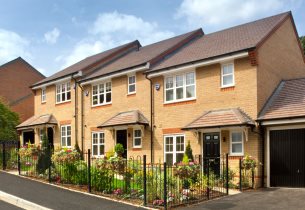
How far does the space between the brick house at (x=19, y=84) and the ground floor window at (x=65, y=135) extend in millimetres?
11943

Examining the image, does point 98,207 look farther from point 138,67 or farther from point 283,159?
point 138,67

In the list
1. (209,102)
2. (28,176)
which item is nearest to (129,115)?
(209,102)

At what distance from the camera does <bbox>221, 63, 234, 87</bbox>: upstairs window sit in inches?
663

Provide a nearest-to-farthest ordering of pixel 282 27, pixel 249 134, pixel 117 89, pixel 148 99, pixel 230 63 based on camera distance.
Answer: pixel 249 134 < pixel 230 63 < pixel 282 27 < pixel 148 99 < pixel 117 89

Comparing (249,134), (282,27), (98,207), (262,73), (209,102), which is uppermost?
(282,27)

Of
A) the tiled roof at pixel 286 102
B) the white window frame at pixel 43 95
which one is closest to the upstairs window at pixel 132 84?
the tiled roof at pixel 286 102

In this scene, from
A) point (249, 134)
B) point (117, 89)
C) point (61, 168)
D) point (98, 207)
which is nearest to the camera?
point (98, 207)

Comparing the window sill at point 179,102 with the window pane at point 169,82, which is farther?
the window pane at point 169,82

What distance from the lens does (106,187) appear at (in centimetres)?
1275

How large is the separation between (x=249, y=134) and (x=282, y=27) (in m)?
6.47

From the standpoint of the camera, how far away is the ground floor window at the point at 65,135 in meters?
26.0

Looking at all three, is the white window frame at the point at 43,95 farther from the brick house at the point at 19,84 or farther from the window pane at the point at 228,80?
the window pane at the point at 228,80

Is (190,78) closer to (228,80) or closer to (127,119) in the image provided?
(228,80)

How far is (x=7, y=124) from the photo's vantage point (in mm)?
31297
